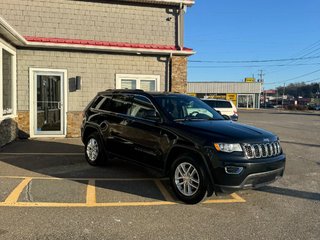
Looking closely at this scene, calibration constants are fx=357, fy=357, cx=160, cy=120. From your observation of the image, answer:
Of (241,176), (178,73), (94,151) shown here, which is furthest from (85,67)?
(241,176)

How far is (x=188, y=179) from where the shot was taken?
5.59 m

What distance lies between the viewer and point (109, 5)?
44.1ft

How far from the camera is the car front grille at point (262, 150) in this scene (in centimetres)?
531

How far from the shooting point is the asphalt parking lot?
4504 mm

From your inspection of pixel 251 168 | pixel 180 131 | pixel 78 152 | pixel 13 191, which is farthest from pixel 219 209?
pixel 78 152

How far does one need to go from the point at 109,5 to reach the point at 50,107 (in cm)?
441

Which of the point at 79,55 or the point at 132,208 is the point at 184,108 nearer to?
the point at 132,208

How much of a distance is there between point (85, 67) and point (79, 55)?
0.47 metres

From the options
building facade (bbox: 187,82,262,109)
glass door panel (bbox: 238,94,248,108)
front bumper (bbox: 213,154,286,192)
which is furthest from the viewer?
glass door panel (bbox: 238,94,248,108)

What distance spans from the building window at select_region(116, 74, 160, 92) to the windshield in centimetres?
630

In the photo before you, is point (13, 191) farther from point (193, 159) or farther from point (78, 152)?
point (78, 152)

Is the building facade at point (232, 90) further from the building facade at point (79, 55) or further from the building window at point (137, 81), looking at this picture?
the building window at point (137, 81)

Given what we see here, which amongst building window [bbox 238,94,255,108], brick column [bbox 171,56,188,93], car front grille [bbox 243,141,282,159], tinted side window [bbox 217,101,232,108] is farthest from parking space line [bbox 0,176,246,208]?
building window [bbox 238,94,255,108]

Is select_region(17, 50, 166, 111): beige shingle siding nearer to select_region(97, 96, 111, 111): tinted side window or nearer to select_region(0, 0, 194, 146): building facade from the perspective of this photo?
select_region(0, 0, 194, 146): building facade
